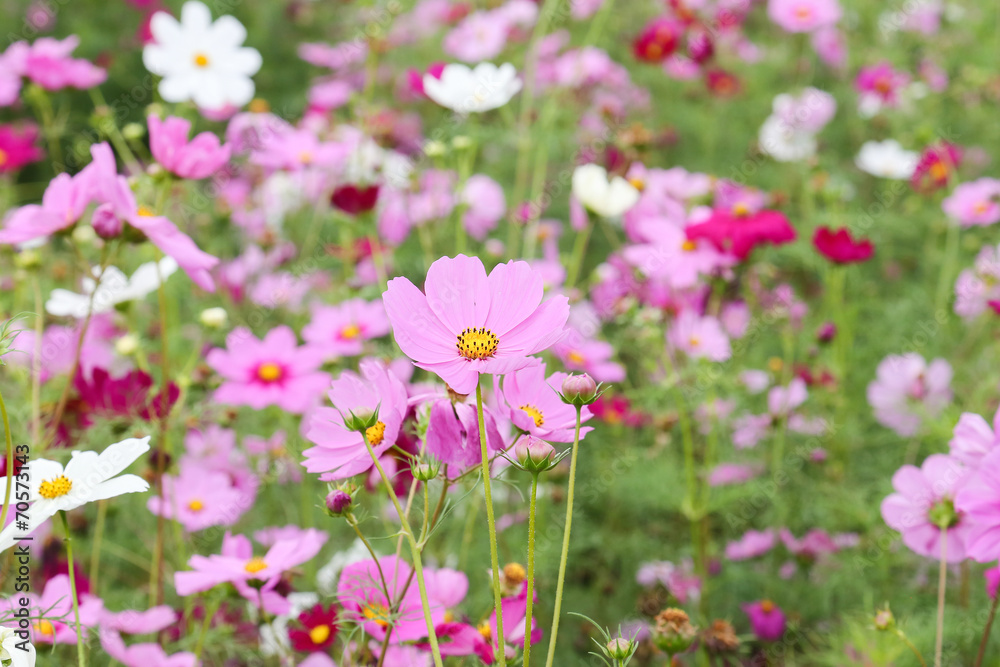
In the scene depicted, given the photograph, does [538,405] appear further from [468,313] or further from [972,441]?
[972,441]

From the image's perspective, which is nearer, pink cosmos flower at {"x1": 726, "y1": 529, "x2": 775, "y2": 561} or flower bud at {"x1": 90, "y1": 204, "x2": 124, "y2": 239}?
flower bud at {"x1": 90, "y1": 204, "x2": 124, "y2": 239}

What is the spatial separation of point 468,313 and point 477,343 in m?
0.03

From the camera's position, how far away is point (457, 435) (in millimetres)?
617

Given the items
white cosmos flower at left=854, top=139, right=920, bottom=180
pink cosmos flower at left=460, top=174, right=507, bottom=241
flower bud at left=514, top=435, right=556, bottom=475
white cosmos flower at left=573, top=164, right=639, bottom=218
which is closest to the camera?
flower bud at left=514, top=435, right=556, bottom=475

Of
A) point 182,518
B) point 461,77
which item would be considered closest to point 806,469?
point 461,77

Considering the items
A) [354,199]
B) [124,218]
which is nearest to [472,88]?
[354,199]

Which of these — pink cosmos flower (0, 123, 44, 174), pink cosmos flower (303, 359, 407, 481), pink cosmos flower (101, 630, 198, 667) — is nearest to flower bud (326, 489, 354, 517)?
pink cosmos flower (303, 359, 407, 481)

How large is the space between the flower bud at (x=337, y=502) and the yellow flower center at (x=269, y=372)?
606 mm

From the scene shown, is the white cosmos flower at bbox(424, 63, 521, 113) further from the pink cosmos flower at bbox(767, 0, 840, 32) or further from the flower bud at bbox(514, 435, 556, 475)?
the pink cosmos flower at bbox(767, 0, 840, 32)

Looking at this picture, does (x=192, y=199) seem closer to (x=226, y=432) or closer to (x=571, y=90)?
(x=226, y=432)

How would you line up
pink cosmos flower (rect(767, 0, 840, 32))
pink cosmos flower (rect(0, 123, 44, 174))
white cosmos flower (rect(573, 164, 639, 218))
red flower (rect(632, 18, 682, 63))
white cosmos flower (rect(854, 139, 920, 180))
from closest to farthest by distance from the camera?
1. white cosmos flower (rect(573, 164, 639, 218))
2. pink cosmos flower (rect(0, 123, 44, 174))
3. white cosmos flower (rect(854, 139, 920, 180))
4. red flower (rect(632, 18, 682, 63))
5. pink cosmos flower (rect(767, 0, 840, 32))

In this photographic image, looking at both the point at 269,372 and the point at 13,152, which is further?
the point at 13,152

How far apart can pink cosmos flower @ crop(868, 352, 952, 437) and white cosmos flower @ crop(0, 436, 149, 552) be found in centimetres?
121

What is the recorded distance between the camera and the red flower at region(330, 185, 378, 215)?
1311mm
